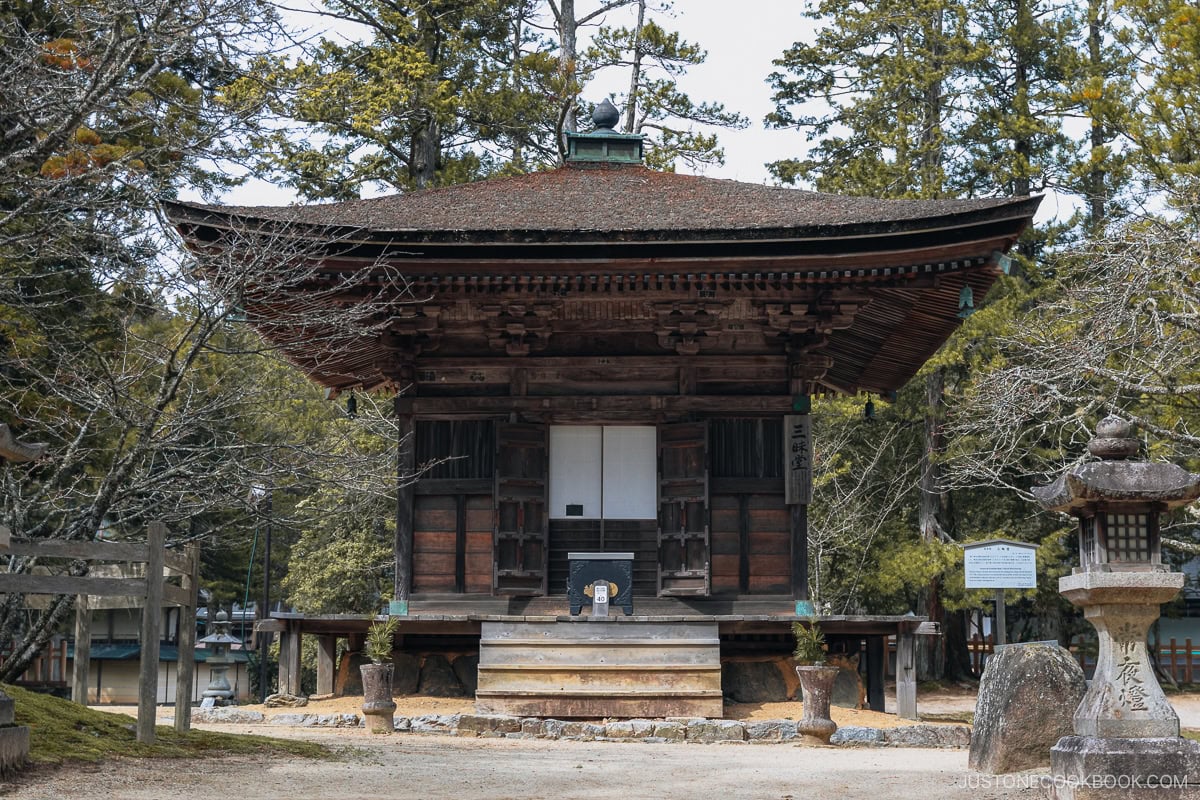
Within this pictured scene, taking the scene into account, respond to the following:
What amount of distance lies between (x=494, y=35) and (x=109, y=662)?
18.4 meters

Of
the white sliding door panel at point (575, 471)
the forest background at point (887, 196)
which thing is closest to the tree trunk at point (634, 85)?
the forest background at point (887, 196)

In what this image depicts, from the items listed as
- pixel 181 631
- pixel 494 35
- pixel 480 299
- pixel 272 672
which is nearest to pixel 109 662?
pixel 272 672

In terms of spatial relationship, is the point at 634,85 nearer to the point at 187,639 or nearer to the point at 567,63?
the point at 567,63

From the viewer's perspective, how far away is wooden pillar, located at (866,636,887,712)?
16312mm

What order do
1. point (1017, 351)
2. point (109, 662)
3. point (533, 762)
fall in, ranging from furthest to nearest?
1. point (109, 662)
2. point (1017, 351)
3. point (533, 762)

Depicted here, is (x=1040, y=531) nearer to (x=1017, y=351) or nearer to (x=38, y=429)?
(x=1017, y=351)

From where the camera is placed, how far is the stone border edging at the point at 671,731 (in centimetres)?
1320

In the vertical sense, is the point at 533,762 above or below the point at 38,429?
below

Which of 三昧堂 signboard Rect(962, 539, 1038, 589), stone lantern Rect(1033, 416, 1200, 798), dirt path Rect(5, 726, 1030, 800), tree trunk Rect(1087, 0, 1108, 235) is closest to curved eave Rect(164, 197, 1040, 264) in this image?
三昧堂 signboard Rect(962, 539, 1038, 589)

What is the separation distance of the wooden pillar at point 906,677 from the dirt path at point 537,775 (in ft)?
8.16

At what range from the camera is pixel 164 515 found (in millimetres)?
12469

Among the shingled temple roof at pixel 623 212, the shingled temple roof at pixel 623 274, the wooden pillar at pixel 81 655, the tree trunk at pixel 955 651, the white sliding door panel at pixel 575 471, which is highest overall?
the shingled temple roof at pixel 623 212

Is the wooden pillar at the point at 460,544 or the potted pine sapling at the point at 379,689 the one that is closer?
the potted pine sapling at the point at 379,689

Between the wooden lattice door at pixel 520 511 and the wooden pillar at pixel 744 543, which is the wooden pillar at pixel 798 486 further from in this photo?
the wooden lattice door at pixel 520 511
